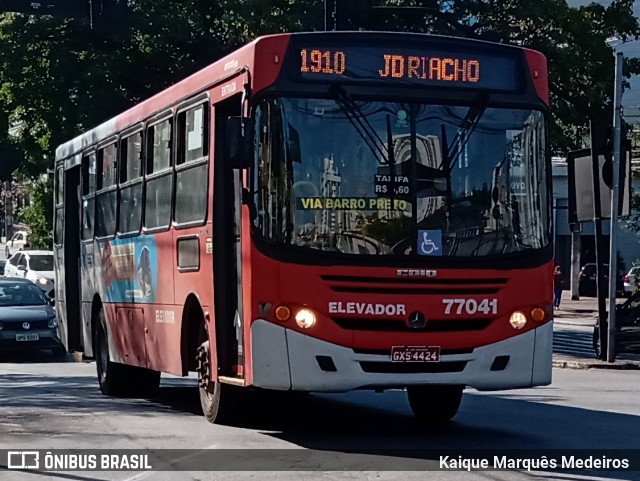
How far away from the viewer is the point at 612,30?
32.9m

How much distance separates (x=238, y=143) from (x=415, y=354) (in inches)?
87.9

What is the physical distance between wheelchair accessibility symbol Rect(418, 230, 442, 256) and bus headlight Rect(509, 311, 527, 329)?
847 mm

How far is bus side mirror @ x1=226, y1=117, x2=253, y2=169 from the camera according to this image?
11.5 m

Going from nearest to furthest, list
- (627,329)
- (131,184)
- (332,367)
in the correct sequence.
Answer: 1. (332,367)
2. (131,184)
3. (627,329)

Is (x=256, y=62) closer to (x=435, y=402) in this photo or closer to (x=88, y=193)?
(x=435, y=402)

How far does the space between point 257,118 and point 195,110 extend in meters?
1.88

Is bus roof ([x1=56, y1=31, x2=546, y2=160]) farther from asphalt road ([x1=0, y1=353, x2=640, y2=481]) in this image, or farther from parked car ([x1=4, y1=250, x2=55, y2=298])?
parked car ([x1=4, y1=250, x2=55, y2=298])

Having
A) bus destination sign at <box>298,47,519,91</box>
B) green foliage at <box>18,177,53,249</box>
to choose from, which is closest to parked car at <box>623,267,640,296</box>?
green foliage at <box>18,177,53,249</box>

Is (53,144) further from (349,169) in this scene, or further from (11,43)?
(349,169)

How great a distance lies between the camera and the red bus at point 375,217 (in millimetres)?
11492

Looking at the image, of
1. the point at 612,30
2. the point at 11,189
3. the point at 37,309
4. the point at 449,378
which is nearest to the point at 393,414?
the point at 449,378

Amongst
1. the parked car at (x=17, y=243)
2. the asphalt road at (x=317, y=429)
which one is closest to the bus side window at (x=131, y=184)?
the asphalt road at (x=317, y=429)

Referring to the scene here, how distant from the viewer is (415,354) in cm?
1154

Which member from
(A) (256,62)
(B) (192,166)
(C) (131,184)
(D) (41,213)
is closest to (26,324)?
(C) (131,184)
